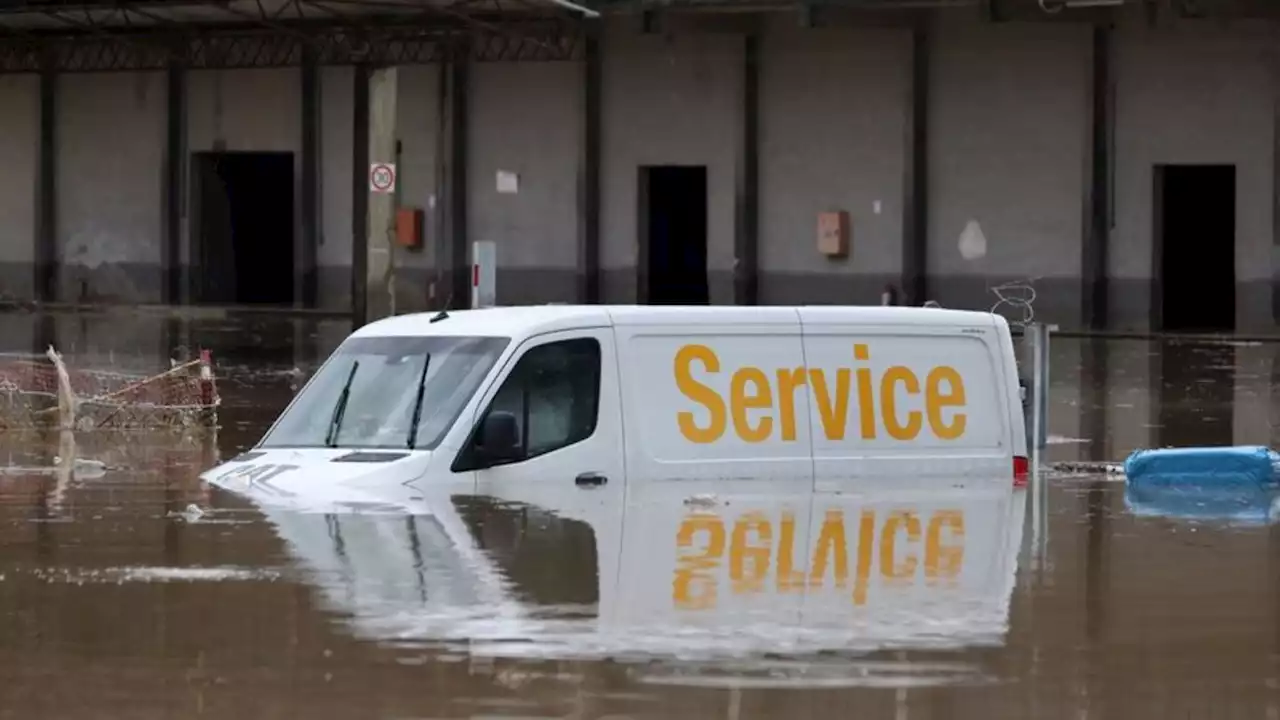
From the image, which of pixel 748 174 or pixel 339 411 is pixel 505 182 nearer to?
pixel 748 174

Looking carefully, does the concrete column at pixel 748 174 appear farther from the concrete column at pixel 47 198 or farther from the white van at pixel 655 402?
the white van at pixel 655 402

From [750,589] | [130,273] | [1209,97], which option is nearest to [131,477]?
[750,589]

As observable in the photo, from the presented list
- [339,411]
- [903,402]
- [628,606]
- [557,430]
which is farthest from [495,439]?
[628,606]

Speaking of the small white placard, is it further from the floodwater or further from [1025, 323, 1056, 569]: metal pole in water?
the floodwater

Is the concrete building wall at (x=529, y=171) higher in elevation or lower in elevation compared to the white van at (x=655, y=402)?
higher

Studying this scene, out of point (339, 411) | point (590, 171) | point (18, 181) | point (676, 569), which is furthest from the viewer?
point (18, 181)

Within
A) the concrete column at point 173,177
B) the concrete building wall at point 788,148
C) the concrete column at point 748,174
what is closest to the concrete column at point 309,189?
the concrete building wall at point 788,148

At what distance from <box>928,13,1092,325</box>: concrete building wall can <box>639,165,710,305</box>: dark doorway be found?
5947mm

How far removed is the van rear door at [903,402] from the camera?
1416 centimetres

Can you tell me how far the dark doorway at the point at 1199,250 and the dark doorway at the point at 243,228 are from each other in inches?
689

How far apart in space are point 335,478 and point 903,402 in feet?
11.4

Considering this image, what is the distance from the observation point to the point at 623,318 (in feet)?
45.3

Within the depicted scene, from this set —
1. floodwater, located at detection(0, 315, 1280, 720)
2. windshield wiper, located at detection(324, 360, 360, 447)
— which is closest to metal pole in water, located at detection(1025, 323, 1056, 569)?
floodwater, located at detection(0, 315, 1280, 720)

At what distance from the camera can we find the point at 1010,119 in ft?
136
